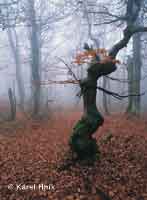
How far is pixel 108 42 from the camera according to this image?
95.7 ft

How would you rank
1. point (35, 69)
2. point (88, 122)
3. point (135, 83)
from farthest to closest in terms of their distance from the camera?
1. point (35, 69)
2. point (135, 83)
3. point (88, 122)

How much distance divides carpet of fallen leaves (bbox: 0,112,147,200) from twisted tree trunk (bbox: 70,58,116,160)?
0.39 metres

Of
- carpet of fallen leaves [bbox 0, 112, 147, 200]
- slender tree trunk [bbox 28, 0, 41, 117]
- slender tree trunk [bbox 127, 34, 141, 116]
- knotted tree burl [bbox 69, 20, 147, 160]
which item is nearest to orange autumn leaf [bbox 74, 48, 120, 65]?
knotted tree burl [bbox 69, 20, 147, 160]

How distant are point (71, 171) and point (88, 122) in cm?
138

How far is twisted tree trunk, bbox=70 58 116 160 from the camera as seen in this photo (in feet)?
17.3

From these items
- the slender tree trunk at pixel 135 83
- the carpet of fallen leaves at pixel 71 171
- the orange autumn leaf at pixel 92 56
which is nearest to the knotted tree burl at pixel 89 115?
the orange autumn leaf at pixel 92 56

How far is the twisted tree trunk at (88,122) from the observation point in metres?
5.28

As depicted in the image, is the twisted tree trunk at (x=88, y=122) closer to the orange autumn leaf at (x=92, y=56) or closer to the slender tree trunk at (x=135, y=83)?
the orange autumn leaf at (x=92, y=56)

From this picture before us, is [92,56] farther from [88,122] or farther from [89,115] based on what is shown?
[88,122]

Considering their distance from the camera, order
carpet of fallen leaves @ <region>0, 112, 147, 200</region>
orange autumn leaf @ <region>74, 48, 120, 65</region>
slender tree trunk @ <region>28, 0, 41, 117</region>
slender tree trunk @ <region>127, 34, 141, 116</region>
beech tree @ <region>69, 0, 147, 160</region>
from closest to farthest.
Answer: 1. carpet of fallen leaves @ <region>0, 112, 147, 200</region>
2. orange autumn leaf @ <region>74, 48, 120, 65</region>
3. beech tree @ <region>69, 0, 147, 160</region>
4. slender tree trunk @ <region>127, 34, 141, 116</region>
5. slender tree trunk @ <region>28, 0, 41, 117</region>

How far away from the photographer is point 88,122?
5.43m

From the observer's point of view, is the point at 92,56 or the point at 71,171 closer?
the point at 92,56

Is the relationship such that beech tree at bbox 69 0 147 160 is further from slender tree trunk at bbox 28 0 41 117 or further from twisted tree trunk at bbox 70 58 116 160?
slender tree trunk at bbox 28 0 41 117

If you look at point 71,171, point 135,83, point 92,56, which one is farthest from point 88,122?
point 135,83
